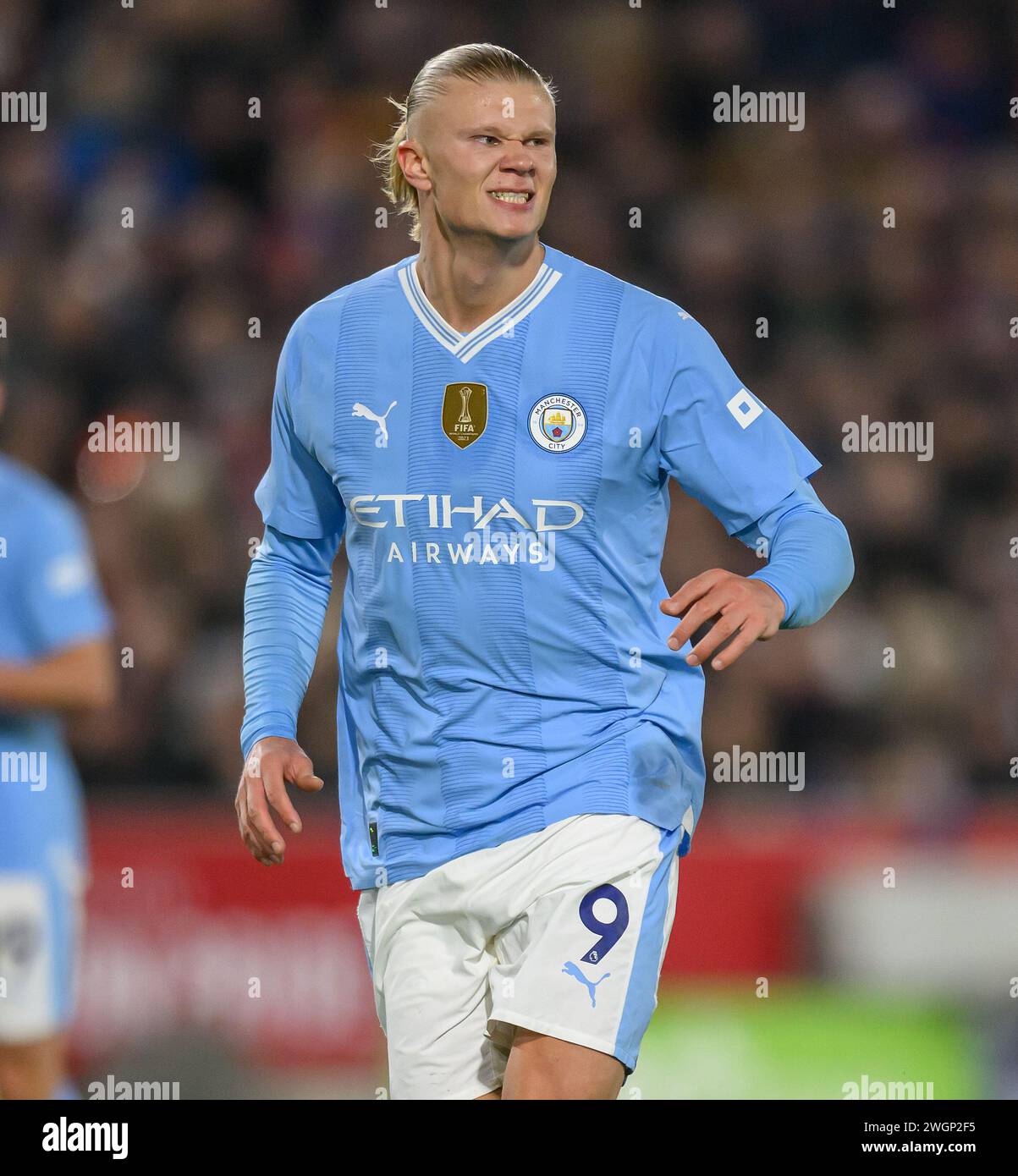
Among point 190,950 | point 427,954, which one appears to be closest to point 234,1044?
point 190,950

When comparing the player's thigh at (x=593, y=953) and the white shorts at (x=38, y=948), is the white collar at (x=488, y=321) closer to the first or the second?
the player's thigh at (x=593, y=953)

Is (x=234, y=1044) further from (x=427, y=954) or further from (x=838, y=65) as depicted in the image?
(x=838, y=65)

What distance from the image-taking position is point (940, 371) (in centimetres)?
724

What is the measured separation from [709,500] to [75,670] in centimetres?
175

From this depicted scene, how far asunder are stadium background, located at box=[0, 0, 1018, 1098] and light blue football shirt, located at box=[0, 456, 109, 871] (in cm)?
120

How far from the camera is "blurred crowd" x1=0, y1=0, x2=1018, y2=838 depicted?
21.3 feet

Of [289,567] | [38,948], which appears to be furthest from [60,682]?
[289,567]

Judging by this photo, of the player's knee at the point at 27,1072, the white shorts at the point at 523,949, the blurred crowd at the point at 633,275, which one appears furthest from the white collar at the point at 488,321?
the blurred crowd at the point at 633,275

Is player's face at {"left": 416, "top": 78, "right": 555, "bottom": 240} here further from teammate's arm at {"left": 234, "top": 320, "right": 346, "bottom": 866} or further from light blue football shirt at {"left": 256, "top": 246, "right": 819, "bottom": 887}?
teammate's arm at {"left": 234, "top": 320, "right": 346, "bottom": 866}

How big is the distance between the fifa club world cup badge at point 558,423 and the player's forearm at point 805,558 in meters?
0.35

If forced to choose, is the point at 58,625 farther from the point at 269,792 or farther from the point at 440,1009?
the point at 440,1009

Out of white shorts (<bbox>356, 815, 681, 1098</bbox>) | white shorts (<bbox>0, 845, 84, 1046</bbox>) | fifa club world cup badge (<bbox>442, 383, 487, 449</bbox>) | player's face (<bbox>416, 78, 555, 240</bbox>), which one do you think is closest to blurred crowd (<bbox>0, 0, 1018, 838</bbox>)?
white shorts (<bbox>0, 845, 84, 1046</bbox>)

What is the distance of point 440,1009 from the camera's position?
3025mm

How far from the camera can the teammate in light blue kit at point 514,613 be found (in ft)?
9.73
